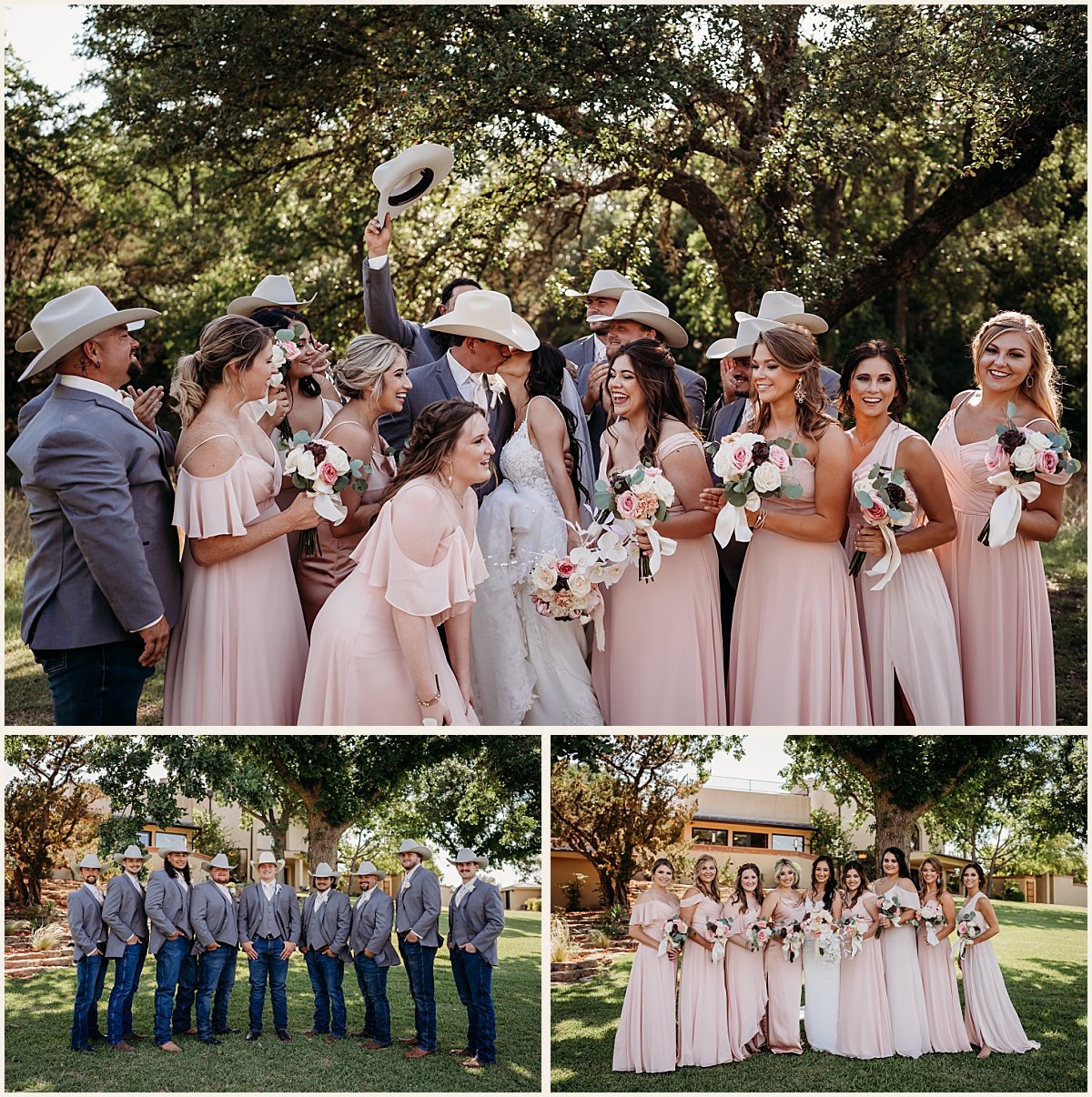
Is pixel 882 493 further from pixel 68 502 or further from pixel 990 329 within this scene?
pixel 68 502

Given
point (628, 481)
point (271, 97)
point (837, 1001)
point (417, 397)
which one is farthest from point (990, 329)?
point (271, 97)

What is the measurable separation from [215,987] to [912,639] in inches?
142

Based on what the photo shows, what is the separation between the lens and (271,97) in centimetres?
1362

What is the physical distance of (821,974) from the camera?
5.87 m

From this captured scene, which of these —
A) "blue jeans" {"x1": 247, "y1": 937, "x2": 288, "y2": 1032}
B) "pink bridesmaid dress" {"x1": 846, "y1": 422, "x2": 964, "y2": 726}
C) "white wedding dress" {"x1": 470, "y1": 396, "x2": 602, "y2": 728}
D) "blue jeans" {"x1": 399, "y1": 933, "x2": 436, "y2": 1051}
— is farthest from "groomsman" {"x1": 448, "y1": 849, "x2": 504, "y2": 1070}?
"pink bridesmaid dress" {"x1": 846, "y1": 422, "x2": 964, "y2": 726}

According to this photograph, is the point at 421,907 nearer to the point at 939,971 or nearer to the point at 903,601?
the point at 939,971

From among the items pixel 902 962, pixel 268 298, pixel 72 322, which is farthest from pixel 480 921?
pixel 268 298

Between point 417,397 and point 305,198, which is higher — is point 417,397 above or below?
below

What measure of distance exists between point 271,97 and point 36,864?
1036 cm

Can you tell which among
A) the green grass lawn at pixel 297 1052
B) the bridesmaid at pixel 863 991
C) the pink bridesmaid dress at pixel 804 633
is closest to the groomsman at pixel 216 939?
the green grass lawn at pixel 297 1052

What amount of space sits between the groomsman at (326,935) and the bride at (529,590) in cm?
111

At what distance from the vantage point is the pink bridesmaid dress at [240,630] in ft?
17.5

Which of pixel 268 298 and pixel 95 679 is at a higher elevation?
pixel 268 298

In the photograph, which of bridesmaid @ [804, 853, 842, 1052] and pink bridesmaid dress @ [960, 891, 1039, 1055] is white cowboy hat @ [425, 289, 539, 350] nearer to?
bridesmaid @ [804, 853, 842, 1052]
